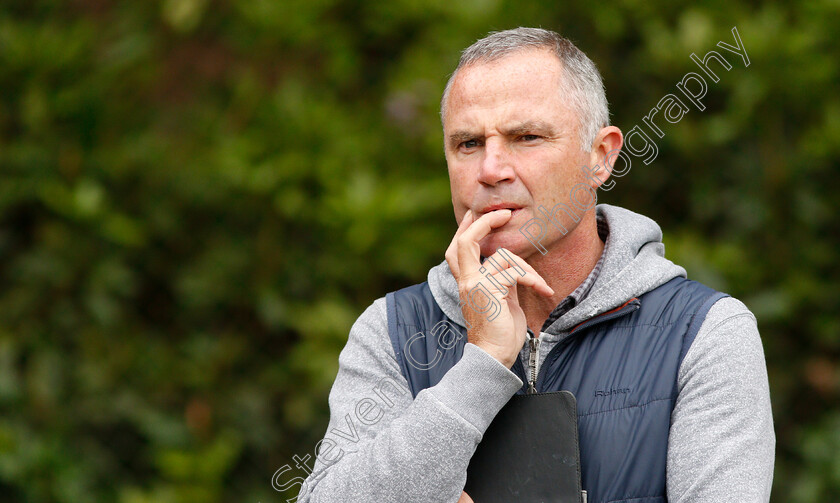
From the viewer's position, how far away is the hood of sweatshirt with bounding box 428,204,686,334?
177 cm

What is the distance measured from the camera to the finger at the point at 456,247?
71.1 inches

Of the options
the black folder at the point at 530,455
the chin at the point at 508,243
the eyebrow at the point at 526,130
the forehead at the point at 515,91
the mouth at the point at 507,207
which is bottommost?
the black folder at the point at 530,455

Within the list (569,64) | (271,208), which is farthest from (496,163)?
(271,208)

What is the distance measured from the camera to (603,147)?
77.2 inches

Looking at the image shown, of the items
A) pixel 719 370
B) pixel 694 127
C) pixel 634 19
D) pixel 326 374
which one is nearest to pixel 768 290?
pixel 694 127

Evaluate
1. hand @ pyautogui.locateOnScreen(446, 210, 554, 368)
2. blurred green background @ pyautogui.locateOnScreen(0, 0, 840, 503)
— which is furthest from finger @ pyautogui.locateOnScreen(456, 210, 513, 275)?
blurred green background @ pyautogui.locateOnScreen(0, 0, 840, 503)

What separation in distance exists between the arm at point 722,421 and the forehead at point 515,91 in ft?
1.76

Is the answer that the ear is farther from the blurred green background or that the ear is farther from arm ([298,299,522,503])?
the blurred green background

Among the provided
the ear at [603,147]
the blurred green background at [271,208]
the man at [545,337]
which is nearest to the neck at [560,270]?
the man at [545,337]

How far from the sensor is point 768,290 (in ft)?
11.9

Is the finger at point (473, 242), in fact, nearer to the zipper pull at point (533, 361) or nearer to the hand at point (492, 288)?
the hand at point (492, 288)

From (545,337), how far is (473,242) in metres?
0.25

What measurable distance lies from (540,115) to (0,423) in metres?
2.96

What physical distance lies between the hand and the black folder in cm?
11
